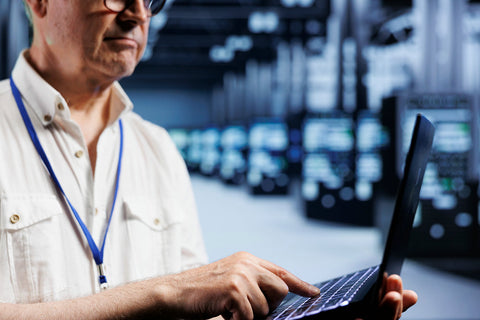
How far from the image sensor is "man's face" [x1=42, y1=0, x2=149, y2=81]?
5.16 ft

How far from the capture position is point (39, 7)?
1.67m

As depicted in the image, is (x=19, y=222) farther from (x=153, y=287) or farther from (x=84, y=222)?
(x=153, y=287)

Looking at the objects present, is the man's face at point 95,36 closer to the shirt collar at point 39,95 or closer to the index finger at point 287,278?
the shirt collar at point 39,95

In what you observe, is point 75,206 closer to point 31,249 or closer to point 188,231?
point 31,249

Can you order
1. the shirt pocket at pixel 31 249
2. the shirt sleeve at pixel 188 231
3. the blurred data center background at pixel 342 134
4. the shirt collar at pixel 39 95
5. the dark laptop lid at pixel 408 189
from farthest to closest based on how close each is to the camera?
the blurred data center background at pixel 342 134
the shirt sleeve at pixel 188 231
the shirt collar at pixel 39 95
the shirt pocket at pixel 31 249
the dark laptop lid at pixel 408 189

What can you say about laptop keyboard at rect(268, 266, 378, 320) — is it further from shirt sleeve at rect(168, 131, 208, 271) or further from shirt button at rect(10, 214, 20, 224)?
shirt button at rect(10, 214, 20, 224)

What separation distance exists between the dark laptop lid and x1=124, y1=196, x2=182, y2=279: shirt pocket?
0.80 meters

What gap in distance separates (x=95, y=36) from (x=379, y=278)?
Result: 3.30 ft

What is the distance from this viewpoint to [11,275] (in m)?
1.49

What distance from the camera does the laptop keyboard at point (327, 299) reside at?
1049 millimetres

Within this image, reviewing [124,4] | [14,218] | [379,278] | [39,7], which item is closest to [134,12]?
[124,4]

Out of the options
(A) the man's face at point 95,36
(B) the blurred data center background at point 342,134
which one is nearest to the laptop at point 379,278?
(A) the man's face at point 95,36

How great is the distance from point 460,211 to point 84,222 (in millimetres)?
5835

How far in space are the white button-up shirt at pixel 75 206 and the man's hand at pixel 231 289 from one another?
0.47 m
